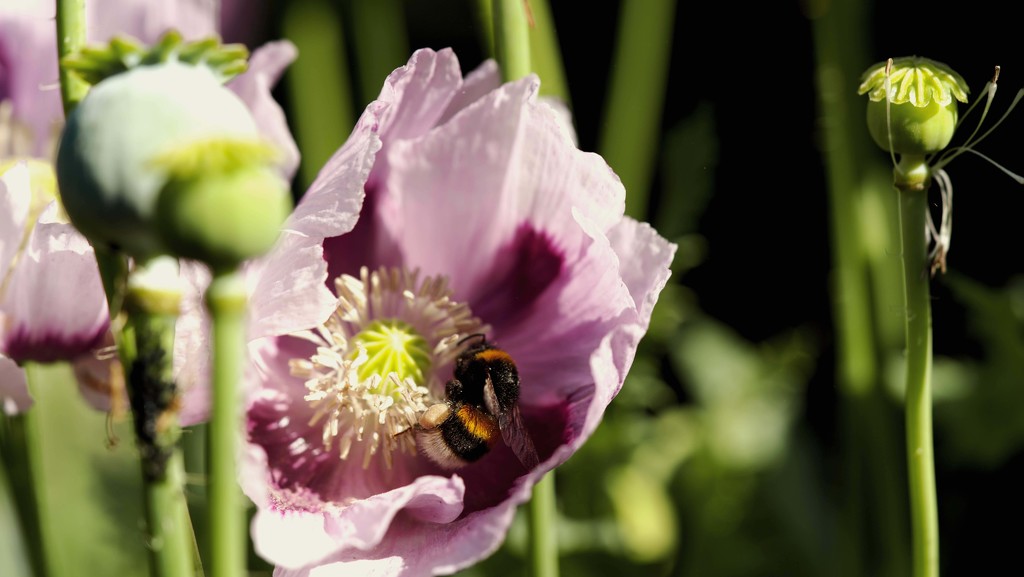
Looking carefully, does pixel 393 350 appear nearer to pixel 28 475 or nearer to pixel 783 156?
pixel 28 475

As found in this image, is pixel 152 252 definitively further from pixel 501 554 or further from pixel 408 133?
pixel 501 554

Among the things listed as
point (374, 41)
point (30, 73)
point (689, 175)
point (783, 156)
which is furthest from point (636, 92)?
point (30, 73)

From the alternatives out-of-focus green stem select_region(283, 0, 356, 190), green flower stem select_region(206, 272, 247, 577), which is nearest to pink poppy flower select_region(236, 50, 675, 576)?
green flower stem select_region(206, 272, 247, 577)

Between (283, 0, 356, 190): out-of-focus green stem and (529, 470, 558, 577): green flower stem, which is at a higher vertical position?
(283, 0, 356, 190): out-of-focus green stem

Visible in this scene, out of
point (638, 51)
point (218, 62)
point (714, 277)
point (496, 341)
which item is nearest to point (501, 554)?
point (496, 341)

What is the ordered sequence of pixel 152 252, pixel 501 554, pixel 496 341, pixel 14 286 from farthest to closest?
1. pixel 501 554
2. pixel 496 341
3. pixel 14 286
4. pixel 152 252

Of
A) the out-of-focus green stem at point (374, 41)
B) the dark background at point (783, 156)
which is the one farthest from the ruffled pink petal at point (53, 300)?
the dark background at point (783, 156)

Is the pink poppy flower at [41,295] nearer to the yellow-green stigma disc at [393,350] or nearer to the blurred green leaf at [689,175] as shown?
the yellow-green stigma disc at [393,350]

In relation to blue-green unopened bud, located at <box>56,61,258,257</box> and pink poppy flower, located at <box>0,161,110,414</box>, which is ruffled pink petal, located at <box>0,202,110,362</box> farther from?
blue-green unopened bud, located at <box>56,61,258,257</box>
